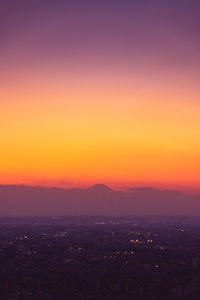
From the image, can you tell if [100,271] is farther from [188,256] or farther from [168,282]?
[188,256]

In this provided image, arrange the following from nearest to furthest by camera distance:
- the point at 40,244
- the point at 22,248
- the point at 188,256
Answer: the point at 188,256 < the point at 22,248 < the point at 40,244

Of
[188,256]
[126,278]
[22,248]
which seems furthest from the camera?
[22,248]

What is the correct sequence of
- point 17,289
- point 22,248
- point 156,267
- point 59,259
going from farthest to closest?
1. point 22,248
2. point 59,259
3. point 156,267
4. point 17,289

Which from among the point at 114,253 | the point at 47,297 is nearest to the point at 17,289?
the point at 47,297

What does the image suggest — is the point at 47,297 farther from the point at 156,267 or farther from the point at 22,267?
the point at 156,267

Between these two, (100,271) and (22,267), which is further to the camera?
(22,267)

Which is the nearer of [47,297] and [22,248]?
[47,297]

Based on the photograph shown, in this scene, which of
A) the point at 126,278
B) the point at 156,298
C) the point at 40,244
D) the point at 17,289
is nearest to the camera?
the point at 156,298

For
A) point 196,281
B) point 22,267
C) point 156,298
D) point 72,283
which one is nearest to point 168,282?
point 196,281
